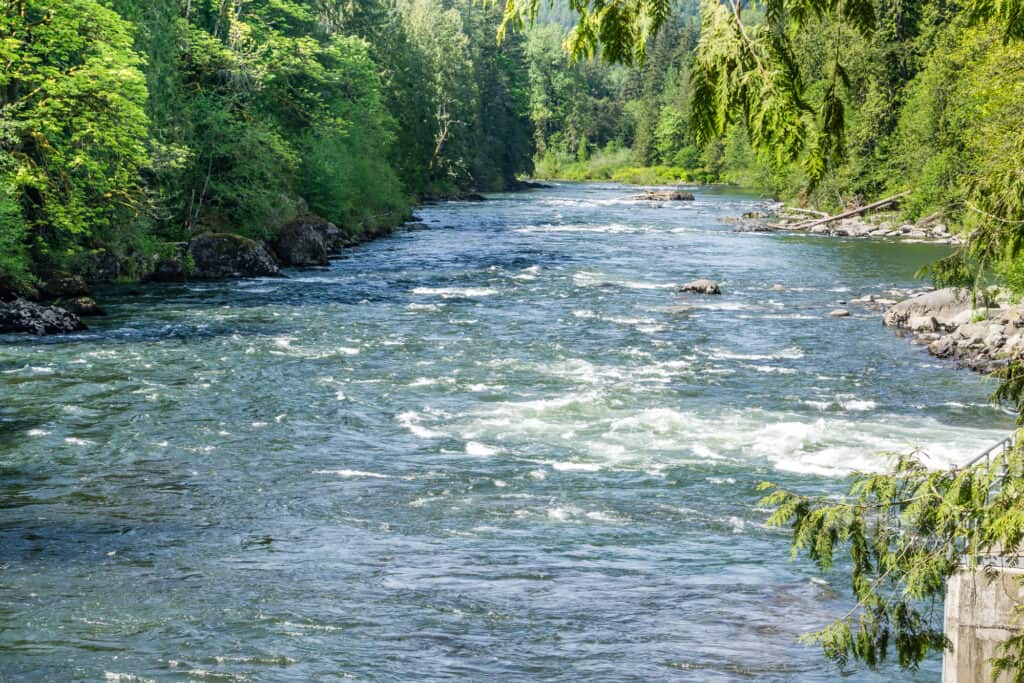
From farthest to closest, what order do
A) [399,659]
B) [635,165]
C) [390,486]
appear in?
[635,165] → [390,486] → [399,659]

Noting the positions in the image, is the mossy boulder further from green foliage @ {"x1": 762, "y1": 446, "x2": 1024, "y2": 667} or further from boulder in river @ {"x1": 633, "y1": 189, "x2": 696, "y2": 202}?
boulder in river @ {"x1": 633, "y1": 189, "x2": 696, "y2": 202}

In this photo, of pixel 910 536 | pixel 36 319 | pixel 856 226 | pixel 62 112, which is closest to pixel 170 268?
pixel 62 112

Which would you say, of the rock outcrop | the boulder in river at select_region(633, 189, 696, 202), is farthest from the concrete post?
the boulder in river at select_region(633, 189, 696, 202)

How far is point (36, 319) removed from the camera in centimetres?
2773

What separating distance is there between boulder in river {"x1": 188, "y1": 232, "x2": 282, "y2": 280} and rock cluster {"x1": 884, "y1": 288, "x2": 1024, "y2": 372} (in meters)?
21.5

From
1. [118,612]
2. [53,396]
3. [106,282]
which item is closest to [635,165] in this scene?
[106,282]

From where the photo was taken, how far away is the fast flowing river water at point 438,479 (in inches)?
453

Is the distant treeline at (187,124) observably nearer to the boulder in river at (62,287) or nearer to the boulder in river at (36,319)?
the boulder in river at (62,287)

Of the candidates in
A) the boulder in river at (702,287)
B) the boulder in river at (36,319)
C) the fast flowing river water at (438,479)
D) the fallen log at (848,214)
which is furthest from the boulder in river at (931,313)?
the fallen log at (848,214)

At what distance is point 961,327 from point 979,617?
21984 mm

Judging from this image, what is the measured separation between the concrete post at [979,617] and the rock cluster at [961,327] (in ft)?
53.3

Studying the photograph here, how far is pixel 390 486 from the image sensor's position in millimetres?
16422

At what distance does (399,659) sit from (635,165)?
131 m

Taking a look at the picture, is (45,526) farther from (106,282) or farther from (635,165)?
(635,165)
